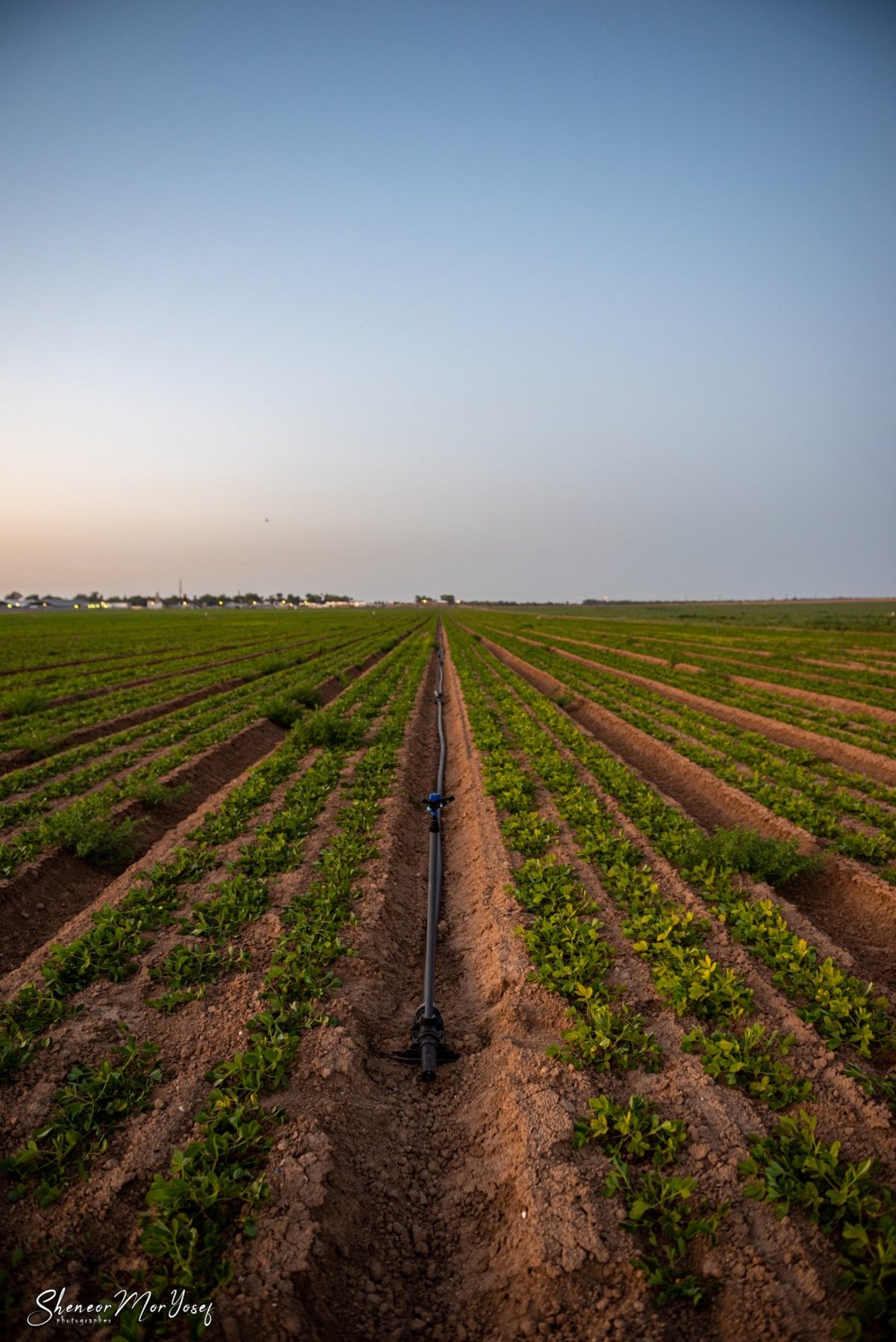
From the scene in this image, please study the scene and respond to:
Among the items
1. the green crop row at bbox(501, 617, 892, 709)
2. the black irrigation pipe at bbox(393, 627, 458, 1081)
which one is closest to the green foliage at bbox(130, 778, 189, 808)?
the black irrigation pipe at bbox(393, 627, 458, 1081)

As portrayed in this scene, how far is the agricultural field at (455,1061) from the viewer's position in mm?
2838

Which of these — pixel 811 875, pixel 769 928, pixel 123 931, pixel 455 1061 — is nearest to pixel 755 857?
pixel 811 875

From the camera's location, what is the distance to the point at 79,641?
144ft

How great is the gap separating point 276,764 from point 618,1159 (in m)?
9.32

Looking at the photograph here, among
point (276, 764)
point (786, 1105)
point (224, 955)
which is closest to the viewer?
point (786, 1105)

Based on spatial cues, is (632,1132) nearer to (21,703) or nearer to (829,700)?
(21,703)

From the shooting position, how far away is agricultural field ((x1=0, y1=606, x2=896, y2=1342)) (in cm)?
284

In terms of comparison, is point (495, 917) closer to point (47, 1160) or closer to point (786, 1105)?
point (786, 1105)

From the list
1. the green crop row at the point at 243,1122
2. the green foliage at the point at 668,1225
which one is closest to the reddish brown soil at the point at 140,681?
the green crop row at the point at 243,1122

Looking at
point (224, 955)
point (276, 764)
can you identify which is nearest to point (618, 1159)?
point (224, 955)

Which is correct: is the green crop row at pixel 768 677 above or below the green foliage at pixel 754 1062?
above

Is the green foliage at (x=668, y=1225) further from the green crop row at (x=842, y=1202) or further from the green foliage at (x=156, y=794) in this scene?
the green foliage at (x=156, y=794)

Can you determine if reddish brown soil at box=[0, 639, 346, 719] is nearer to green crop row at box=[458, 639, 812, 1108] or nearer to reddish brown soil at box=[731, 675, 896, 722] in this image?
green crop row at box=[458, 639, 812, 1108]

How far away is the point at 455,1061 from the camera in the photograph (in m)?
4.59
